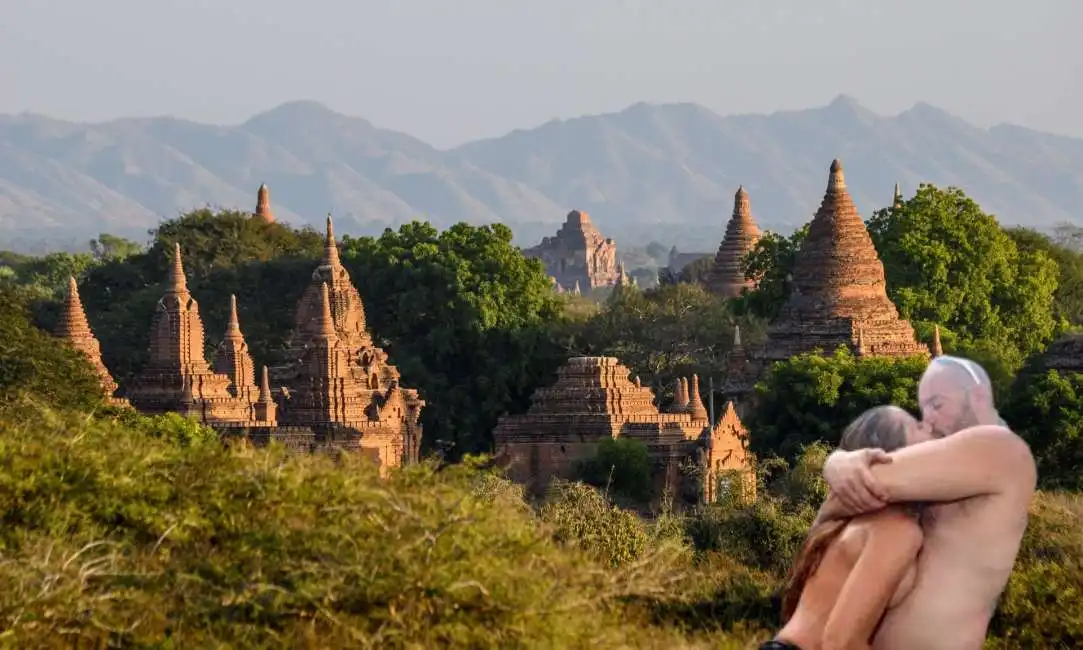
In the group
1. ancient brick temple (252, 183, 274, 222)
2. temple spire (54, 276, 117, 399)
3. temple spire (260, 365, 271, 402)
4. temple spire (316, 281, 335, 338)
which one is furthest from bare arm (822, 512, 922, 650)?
ancient brick temple (252, 183, 274, 222)

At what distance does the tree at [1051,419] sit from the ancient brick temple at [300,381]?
419 inches

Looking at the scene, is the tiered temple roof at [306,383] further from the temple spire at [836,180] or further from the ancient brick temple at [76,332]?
the temple spire at [836,180]

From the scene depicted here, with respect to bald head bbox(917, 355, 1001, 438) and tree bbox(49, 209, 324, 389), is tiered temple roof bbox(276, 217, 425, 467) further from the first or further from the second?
bald head bbox(917, 355, 1001, 438)

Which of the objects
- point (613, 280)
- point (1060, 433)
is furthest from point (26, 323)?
point (613, 280)

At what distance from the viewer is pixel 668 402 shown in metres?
66.0

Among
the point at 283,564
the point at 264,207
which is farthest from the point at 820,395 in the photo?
the point at 264,207

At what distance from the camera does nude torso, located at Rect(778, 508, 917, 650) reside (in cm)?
1639

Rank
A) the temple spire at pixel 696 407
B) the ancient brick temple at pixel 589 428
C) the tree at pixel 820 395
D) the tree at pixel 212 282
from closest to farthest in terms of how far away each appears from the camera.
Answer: the tree at pixel 820 395
the ancient brick temple at pixel 589 428
the temple spire at pixel 696 407
the tree at pixel 212 282

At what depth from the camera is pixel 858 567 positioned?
53.3ft

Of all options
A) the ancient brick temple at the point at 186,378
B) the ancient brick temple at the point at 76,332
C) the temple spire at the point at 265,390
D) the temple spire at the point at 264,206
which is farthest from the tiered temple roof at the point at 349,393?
the temple spire at the point at 264,206

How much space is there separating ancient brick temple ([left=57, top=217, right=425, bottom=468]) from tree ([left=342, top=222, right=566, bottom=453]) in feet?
14.2

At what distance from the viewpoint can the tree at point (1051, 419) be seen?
4525 cm

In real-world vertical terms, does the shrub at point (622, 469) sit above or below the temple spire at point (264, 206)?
below

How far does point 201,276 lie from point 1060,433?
41534mm
